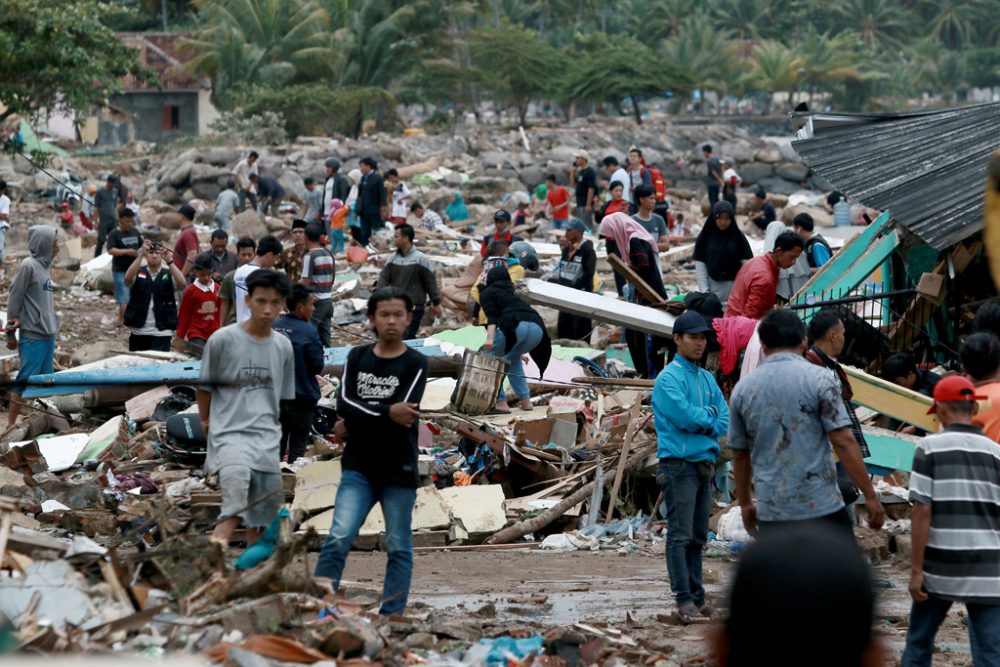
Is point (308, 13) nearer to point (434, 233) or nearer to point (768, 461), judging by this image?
point (434, 233)

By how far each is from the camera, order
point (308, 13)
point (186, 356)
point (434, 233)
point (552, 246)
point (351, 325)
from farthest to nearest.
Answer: point (308, 13), point (434, 233), point (552, 246), point (351, 325), point (186, 356)

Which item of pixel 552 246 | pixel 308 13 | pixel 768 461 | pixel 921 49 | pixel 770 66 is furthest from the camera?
pixel 921 49

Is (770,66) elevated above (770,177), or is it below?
above

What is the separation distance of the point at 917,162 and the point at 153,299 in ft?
22.2

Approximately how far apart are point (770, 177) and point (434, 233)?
76.3ft

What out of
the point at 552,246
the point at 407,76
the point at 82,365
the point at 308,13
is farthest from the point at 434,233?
the point at 407,76

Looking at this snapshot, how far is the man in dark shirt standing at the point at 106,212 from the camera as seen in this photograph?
22.6m

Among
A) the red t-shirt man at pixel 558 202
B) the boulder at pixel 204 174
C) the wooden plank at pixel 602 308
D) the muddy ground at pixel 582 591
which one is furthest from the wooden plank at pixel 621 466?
the boulder at pixel 204 174

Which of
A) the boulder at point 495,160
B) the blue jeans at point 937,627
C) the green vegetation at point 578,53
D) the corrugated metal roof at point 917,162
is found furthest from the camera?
the green vegetation at point 578,53

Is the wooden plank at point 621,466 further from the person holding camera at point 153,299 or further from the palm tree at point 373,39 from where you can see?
the palm tree at point 373,39

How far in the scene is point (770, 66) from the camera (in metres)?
68.4

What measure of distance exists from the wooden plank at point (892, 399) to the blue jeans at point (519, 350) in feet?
9.76

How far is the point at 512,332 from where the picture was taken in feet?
37.8

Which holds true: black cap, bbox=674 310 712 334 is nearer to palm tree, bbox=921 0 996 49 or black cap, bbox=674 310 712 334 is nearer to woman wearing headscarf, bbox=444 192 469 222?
woman wearing headscarf, bbox=444 192 469 222
